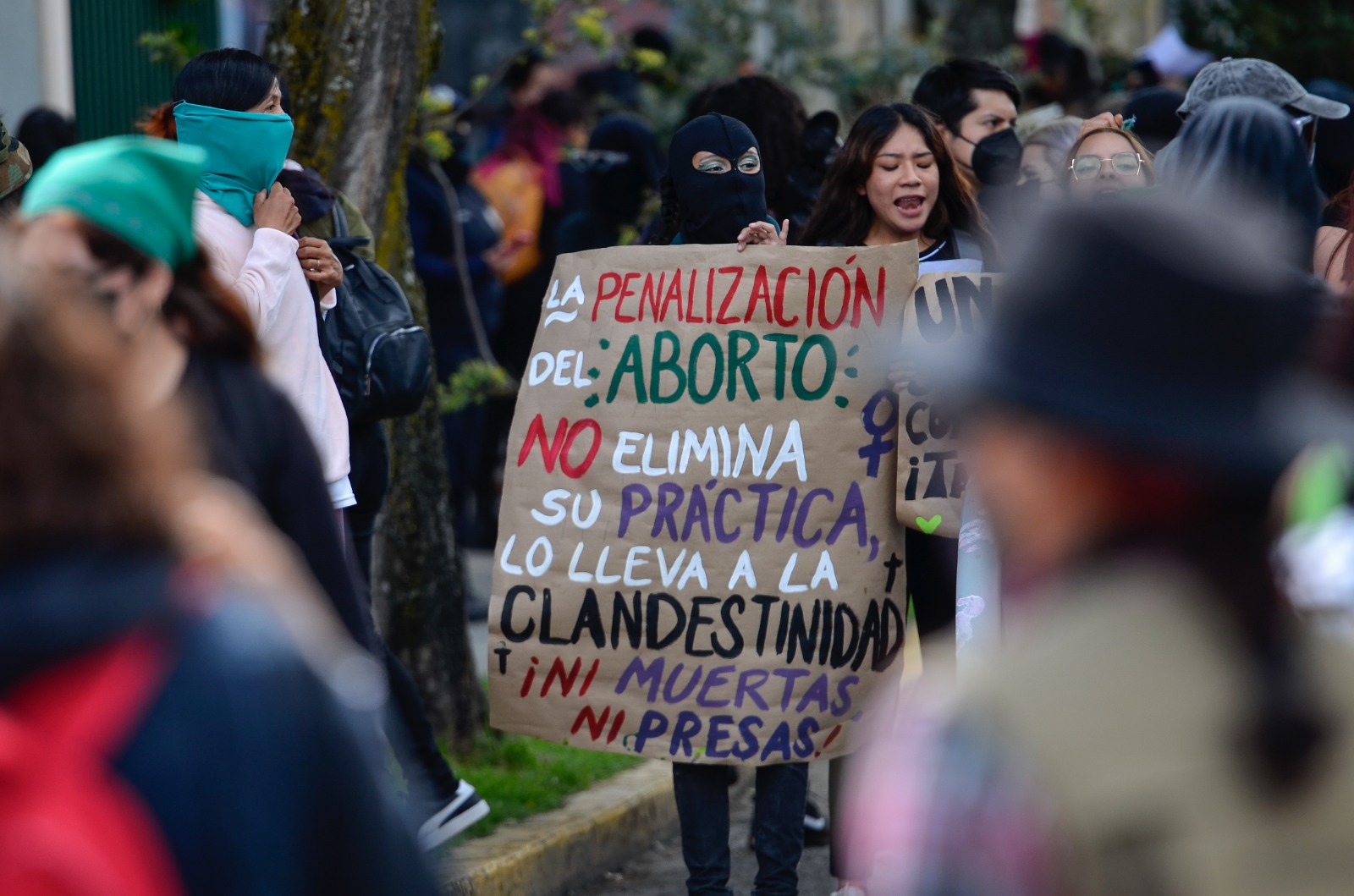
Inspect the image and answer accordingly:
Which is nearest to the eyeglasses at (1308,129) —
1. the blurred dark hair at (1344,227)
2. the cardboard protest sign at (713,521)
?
the blurred dark hair at (1344,227)

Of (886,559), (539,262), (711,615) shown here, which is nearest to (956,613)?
(886,559)

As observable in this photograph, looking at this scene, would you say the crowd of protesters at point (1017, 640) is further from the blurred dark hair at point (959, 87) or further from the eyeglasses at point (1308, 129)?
the blurred dark hair at point (959, 87)

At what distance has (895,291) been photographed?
183 inches

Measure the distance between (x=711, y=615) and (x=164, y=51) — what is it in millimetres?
3619

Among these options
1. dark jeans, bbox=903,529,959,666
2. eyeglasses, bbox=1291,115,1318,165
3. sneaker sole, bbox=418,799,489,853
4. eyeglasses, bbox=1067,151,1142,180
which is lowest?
sneaker sole, bbox=418,799,489,853

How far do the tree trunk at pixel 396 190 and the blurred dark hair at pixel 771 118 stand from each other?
1201 millimetres

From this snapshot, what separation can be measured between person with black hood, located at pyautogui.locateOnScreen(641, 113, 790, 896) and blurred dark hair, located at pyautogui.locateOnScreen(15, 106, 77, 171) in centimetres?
322

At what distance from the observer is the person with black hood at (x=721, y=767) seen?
4.33 m

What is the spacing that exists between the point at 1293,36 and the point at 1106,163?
7.06 m

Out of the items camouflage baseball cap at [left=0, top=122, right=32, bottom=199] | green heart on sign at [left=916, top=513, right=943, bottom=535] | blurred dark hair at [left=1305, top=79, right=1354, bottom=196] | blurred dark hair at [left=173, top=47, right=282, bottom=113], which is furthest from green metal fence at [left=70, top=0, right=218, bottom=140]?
green heart on sign at [left=916, top=513, right=943, bottom=535]

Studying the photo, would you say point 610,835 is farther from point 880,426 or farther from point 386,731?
point 880,426

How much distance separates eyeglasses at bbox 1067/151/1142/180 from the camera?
4.79 meters

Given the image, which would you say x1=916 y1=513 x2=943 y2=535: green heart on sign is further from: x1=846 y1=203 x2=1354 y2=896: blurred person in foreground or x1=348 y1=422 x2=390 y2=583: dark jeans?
x1=846 y1=203 x2=1354 y2=896: blurred person in foreground

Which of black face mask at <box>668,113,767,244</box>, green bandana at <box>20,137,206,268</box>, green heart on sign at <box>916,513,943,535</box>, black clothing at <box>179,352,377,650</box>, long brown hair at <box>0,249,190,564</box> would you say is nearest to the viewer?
long brown hair at <box>0,249,190,564</box>
